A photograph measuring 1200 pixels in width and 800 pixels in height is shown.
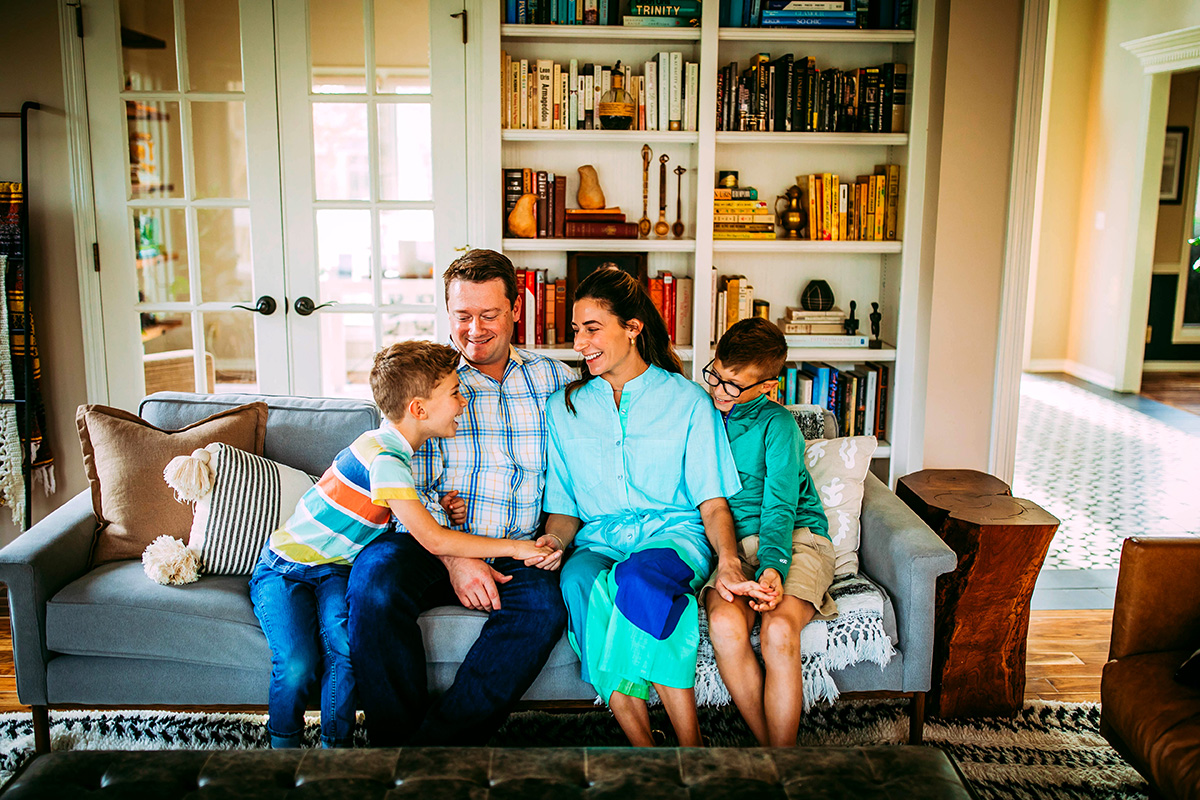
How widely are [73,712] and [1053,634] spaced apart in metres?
2.97

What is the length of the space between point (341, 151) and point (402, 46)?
46cm

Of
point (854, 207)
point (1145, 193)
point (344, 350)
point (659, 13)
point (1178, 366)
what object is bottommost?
Result: point (1178, 366)

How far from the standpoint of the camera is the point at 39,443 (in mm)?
3514

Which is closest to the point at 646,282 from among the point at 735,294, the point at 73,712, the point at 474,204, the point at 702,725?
the point at 735,294

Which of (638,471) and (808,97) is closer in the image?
(638,471)

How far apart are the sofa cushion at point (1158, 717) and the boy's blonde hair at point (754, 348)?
1021mm

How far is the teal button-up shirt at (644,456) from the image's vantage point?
229 cm

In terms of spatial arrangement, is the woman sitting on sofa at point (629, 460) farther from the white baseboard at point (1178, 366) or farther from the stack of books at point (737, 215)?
the white baseboard at point (1178, 366)

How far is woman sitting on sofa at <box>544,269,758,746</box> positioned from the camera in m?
2.19

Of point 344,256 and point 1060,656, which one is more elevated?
point 344,256

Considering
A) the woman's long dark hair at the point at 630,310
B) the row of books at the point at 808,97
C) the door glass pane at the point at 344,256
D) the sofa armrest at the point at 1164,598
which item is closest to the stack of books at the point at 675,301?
the row of books at the point at 808,97

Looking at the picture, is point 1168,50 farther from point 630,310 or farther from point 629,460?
point 629,460

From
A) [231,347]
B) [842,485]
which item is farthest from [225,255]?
[842,485]

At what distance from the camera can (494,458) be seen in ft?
7.62
